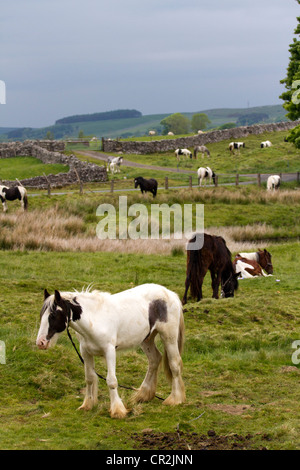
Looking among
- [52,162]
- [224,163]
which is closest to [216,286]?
[52,162]

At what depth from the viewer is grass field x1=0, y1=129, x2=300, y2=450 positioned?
22.1 feet

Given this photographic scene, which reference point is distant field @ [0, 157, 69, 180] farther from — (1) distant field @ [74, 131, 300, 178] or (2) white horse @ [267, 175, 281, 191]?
(2) white horse @ [267, 175, 281, 191]

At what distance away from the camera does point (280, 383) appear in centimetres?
891

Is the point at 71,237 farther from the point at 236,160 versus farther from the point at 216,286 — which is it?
the point at 236,160

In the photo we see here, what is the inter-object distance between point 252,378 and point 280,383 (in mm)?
411

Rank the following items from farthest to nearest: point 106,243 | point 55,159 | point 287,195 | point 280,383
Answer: point 55,159 < point 287,195 < point 106,243 < point 280,383

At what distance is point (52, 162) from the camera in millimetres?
46906

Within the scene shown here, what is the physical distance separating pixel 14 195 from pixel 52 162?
18161mm

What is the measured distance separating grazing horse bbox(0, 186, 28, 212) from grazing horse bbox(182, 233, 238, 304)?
49.9 feet

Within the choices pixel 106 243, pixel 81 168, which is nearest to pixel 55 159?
pixel 81 168

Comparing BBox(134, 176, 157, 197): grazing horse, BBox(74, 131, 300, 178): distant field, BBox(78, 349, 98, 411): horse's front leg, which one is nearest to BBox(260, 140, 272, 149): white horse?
BBox(74, 131, 300, 178): distant field

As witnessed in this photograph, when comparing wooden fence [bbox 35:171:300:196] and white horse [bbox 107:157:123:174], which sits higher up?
white horse [bbox 107:157:123:174]

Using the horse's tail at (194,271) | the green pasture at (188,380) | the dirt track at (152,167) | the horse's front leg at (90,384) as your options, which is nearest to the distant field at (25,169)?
the dirt track at (152,167)

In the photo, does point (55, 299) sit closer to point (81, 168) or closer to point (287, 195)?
point (287, 195)
